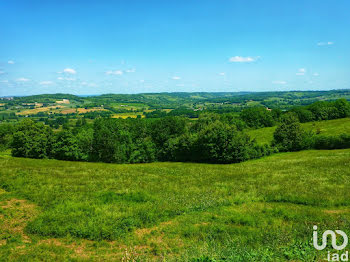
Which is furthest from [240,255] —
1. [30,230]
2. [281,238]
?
[30,230]

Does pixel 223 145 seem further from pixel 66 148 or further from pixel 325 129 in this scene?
pixel 325 129

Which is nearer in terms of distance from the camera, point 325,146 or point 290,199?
point 290,199

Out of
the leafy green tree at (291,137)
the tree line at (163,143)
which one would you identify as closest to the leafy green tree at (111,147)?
the tree line at (163,143)

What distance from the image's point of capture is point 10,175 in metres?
24.6

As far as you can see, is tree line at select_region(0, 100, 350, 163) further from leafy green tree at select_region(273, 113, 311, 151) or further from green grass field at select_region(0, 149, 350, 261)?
green grass field at select_region(0, 149, 350, 261)

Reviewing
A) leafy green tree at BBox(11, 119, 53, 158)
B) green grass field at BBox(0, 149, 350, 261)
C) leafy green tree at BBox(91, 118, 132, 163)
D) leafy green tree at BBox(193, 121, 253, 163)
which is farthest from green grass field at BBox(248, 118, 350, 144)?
leafy green tree at BBox(11, 119, 53, 158)

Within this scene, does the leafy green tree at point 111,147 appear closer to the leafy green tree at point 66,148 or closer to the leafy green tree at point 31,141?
the leafy green tree at point 66,148

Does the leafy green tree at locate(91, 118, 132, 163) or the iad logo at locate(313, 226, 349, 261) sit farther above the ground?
the iad logo at locate(313, 226, 349, 261)

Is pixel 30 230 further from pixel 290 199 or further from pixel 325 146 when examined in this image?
pixel 325 146

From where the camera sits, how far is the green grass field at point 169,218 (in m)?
10.5

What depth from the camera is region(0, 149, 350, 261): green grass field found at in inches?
414

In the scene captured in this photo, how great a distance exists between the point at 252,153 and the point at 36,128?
6349 cm

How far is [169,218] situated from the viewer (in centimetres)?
1469

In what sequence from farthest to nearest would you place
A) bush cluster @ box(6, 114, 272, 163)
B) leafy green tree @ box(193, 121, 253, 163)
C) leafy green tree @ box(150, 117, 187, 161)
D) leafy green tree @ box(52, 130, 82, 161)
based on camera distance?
1. leafy green tree @ box(150, 117, 187, 161)
2. leafy green tree @ box(52, 130, 82, 161)
3. bush cluster @ box(6, 114, 272, 163)
4. leafy green tree @ box(193, 121, 253, 163)
